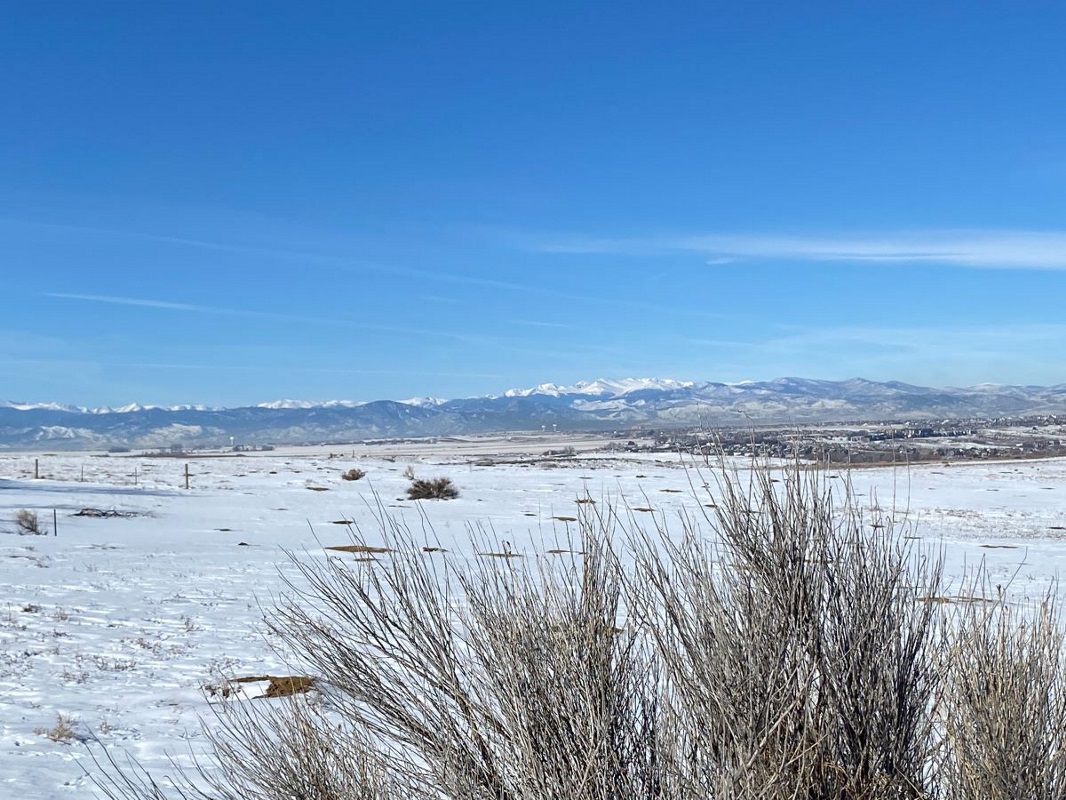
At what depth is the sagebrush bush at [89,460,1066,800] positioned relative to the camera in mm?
3473

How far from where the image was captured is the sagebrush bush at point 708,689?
3473 millimetres

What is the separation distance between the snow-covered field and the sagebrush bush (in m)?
0.55

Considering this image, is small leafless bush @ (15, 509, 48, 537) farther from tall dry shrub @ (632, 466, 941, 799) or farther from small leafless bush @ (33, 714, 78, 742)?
tall dry shrub @ (632, 466, 941, 799)

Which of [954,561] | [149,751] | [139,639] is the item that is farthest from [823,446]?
[954,561]

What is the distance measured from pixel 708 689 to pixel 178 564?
1549cm

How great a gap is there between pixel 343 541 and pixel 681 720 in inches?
735

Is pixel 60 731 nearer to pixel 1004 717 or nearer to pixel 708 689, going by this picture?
pixel 708 689

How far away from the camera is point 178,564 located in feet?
55.7

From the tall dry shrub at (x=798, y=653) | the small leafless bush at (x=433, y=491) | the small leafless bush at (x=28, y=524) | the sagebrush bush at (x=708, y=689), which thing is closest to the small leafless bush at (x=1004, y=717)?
the sagebrush bush at (x=708, y=689)

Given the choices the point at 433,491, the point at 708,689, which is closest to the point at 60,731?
the point at 708,689

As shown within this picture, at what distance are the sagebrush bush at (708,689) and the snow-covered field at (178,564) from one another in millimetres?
549

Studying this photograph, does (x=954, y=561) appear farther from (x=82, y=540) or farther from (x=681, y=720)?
(x=82, y=540)

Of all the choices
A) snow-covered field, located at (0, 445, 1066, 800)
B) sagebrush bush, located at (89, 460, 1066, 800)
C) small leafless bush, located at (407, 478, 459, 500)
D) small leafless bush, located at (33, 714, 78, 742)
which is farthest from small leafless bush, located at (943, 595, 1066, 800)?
small leafless bush, located at (407, 478, 459, 500)

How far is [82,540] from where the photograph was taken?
19.7 meters
